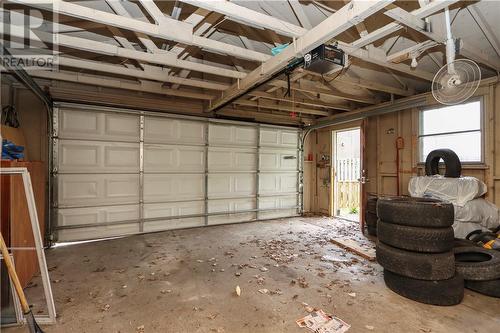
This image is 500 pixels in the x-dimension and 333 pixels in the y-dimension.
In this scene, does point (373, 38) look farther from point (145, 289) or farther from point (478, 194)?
point (145, 289)

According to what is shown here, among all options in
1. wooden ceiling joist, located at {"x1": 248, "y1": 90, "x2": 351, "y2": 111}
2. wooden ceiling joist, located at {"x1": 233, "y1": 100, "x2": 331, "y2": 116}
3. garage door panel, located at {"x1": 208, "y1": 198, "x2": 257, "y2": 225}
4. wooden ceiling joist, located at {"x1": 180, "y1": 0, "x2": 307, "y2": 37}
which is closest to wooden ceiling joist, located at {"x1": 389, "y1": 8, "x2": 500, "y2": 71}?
wooden ceiling joist, located at {"x1": 180, "y1": 0, "x2": 307, "y2": 37}

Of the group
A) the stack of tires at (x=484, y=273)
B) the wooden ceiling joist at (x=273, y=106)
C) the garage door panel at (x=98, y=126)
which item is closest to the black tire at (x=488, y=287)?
the stack of tires at (x=484, y=273)

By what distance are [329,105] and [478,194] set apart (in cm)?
313

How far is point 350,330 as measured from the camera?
6.52 feet

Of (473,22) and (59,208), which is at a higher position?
(473,22)

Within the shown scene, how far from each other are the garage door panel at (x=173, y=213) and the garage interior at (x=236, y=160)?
0.03 metres

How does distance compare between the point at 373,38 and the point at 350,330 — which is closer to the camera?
the point at 350,330

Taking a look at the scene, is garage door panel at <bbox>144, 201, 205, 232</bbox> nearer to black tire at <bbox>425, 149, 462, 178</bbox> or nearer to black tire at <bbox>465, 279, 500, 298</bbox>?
black tire at <bbox>425, 149, 462, 178</bbox>

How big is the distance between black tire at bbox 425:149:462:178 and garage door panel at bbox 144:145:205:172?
4.40m

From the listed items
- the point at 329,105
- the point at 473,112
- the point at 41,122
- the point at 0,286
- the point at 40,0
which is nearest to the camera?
the point at 40,0

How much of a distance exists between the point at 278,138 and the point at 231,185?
1.88 metres

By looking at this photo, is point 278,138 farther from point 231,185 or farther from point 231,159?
point 231,185

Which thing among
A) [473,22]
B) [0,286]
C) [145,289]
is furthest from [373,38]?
[0,286]

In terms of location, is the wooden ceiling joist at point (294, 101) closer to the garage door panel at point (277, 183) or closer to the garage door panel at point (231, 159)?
the garage door panel at point (231, 159)
